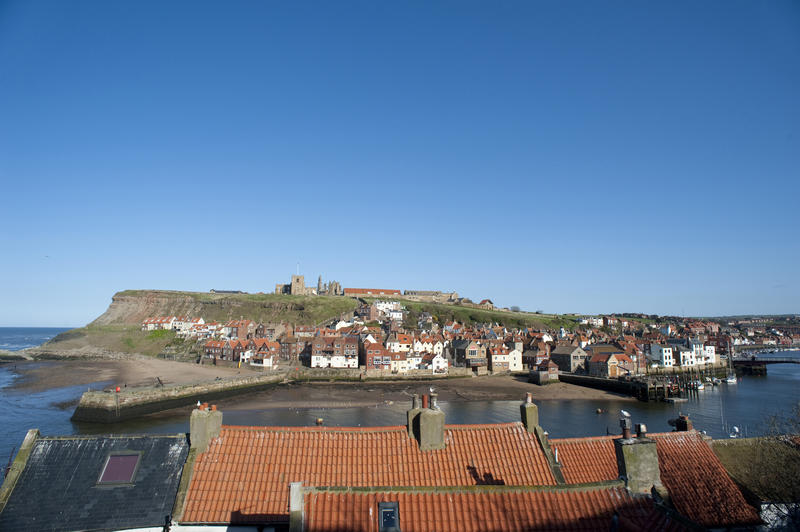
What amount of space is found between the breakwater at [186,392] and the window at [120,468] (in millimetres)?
44200

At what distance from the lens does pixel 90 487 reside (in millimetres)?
11383

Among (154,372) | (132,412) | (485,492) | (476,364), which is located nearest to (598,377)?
(476,364)

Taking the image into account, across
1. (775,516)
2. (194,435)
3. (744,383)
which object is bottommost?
(744,383)

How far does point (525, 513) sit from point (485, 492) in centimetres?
78

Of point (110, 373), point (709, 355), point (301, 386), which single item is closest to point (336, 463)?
point (301, 386)

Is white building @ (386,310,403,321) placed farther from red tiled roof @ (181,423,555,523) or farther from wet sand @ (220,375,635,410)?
red tiled roof @ (181,423,555,523)

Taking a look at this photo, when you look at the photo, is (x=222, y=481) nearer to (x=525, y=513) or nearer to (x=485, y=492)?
(x=485, y=492)

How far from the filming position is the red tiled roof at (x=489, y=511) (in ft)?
27.5

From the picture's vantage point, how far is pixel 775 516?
13758 mm

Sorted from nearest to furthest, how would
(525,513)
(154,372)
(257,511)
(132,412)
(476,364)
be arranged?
(525,513) → (257,511) → (132,412) → (154,372) → (476,364)

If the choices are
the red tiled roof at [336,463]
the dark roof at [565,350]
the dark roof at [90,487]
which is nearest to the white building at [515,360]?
the dark roof at [565,350]

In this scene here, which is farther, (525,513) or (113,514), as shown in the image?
(113,514)

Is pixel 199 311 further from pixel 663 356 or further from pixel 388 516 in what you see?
pixel 388 516

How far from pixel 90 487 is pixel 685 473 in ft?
52.8
